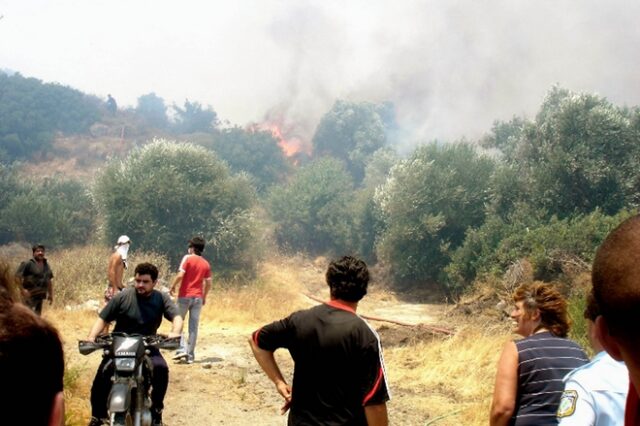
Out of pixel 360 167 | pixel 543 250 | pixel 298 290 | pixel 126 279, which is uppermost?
pixel 360 167

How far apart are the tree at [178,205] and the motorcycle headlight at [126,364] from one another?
24.9 m

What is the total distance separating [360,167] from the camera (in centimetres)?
7344

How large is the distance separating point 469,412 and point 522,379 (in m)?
4.33

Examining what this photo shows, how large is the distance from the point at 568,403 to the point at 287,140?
3520 inches

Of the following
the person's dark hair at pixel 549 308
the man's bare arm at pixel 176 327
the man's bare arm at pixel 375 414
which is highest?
the person's dark hair at pixel 549 308

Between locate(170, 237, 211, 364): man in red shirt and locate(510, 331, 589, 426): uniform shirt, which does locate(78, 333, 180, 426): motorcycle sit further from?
locate(170, 237, 211, 364): man in red shirt

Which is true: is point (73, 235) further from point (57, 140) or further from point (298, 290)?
point (57, 140)

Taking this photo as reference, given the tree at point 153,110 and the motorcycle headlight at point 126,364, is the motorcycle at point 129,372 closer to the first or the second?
the motorcycle headlight at point 126,364

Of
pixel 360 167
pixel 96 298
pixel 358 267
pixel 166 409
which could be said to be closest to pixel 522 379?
pixel 358 267

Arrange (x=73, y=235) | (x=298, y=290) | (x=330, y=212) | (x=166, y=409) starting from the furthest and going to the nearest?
1. (x=330, y=212)
2. (x=73, y=235)
3. (x=298, y=290)
4. (x=166, y=409)

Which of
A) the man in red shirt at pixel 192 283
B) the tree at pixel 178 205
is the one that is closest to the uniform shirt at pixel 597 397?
the man in red shirt at pixel 192 283

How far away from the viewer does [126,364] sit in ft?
13.0

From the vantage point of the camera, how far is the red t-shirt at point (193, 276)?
340 inches

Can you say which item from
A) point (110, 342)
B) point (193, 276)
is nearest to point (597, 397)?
point (110, 342)
